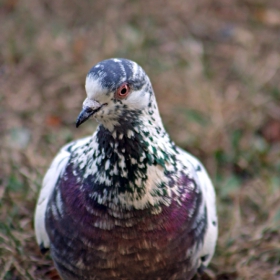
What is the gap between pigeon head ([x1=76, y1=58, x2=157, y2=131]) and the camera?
2.43 m

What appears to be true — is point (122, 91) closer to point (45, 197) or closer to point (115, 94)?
point (115, 94)

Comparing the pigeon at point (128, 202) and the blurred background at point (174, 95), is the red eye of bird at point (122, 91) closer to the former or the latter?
the pigeon at point (128, 202)

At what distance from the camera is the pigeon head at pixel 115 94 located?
7.98ft

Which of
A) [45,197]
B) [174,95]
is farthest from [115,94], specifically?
[174,95]

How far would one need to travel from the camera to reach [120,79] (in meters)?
2.45

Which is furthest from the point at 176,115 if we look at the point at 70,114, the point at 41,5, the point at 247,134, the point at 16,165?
the point at 41,5

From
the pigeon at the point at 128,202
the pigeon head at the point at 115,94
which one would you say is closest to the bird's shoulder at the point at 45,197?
the pigeon at the point at 128,202

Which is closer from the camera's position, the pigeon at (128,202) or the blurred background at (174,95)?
the pigeon at (128,202)

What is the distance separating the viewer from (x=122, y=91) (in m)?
2.47

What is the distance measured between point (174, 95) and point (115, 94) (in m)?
2.50

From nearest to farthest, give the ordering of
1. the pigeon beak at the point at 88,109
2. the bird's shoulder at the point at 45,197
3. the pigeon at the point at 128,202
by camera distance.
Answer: the pigeon beak at the point at 88,109, the pigeon at the point at 128,202, the bird's shoulder at the point at 45,197

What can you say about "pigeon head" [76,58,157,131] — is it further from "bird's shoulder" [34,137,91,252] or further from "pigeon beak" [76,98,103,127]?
"bird's shoulder" [34,137,91,252]

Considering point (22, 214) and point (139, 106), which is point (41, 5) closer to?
point (22, 214)

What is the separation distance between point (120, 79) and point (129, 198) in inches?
25.3
